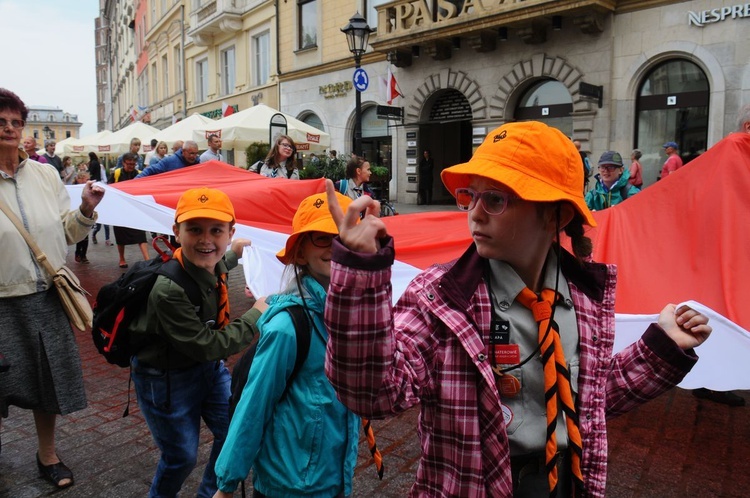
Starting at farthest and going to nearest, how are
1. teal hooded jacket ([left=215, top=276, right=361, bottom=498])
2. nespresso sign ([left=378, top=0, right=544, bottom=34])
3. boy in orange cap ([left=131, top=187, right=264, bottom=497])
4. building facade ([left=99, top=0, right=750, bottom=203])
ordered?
nespresso sign ([left=378, top=0, right=544, bottom=34]) < building facade ([left=99, top=0, right=750, bottom=203]) < boy in orange cap ([left=131, top=187, right=264, bottom=497]) < teal hooded jacket ([left=215, top=276, right=361, bottom=498])

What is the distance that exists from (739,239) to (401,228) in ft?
8.15

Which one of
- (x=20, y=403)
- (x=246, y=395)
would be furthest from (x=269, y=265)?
(x=246, y=395)

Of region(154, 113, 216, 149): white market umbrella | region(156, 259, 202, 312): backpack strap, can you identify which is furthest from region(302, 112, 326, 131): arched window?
region(156, 259, 202, 312): backpack strap

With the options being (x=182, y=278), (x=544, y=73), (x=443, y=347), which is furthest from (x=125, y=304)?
(x=544, y=73)

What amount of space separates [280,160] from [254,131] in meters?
6.20

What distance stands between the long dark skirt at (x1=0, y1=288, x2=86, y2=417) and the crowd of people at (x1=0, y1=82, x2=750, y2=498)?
32.3 inches

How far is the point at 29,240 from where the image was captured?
10.5 feet

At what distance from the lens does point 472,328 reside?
1399 mm

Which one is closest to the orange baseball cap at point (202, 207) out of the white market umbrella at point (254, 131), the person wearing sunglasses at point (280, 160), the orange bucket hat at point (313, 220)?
the orange bucket hat at point (313, 220)

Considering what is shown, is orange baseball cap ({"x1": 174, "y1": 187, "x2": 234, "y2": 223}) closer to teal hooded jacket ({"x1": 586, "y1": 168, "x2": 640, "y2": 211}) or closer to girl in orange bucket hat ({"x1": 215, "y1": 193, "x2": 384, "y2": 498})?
girl in orange bucket hat ({"x1": 215, "y1": 193, "x2": 384, "y2": 498})

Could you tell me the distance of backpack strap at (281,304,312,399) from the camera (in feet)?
7.02

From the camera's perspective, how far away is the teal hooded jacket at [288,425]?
82.9 inches

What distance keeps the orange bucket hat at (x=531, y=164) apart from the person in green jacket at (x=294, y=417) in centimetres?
74

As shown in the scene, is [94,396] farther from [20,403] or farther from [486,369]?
[486,369]
